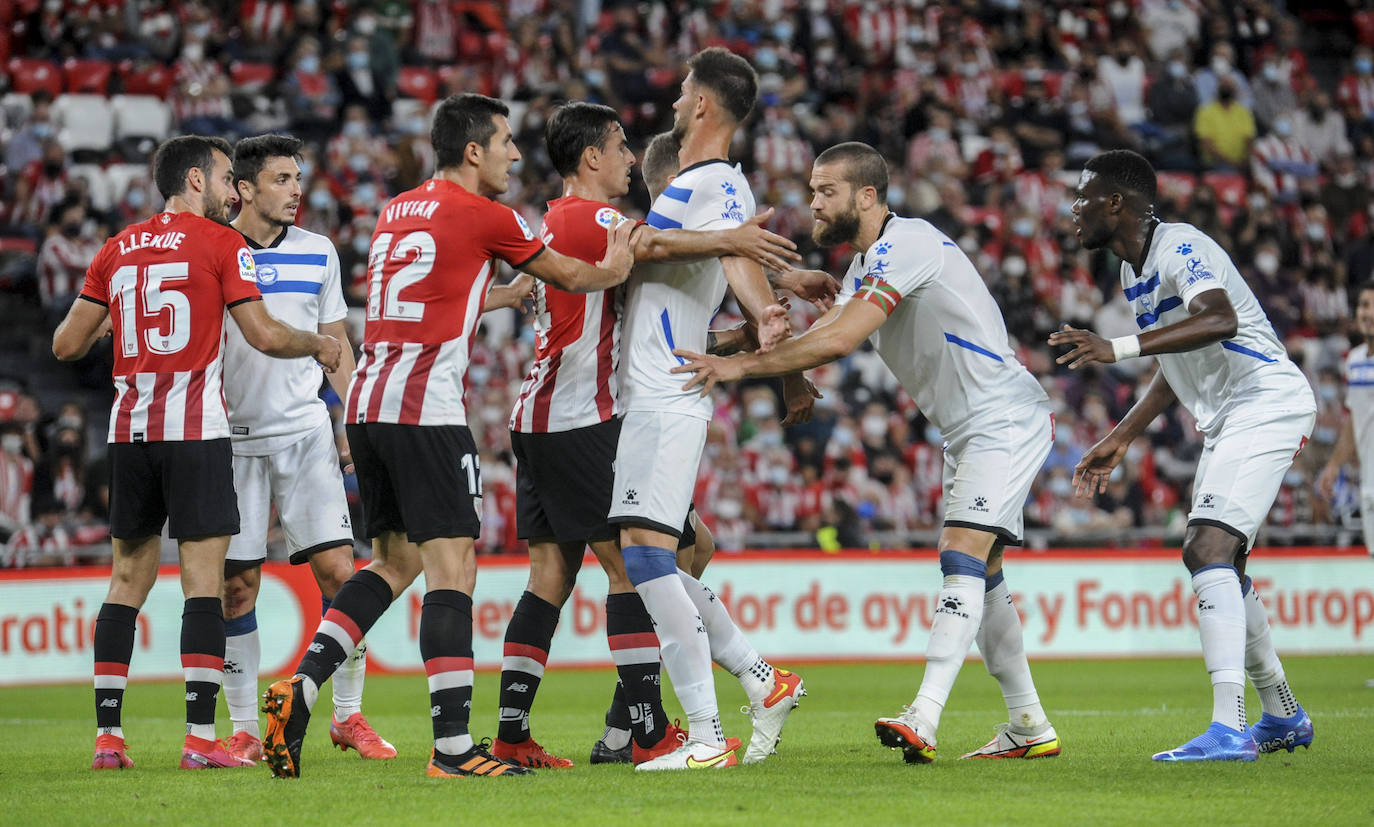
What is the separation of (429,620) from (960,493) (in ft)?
7.72

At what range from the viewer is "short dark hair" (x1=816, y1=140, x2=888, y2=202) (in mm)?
6883

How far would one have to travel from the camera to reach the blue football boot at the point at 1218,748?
6.54 m

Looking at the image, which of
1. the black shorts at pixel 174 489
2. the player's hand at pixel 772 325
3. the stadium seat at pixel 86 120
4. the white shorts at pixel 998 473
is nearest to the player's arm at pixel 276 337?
the black shorts at pixel 174 489

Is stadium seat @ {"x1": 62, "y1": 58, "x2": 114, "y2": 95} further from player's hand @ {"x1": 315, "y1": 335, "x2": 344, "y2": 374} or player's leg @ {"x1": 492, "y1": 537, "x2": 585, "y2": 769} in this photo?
player's leg @ {"x1": 492, "y1": 537, "x2": 585, "y2": 769}

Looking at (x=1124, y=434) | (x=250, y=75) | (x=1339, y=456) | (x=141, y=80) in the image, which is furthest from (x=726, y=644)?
(x=250, y=75)

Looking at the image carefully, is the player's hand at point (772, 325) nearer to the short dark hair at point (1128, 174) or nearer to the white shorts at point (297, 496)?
the short dark hair at point (1128, 174)

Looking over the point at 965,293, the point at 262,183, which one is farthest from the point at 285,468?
the point at 965,293

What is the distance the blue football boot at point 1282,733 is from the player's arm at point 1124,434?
1.33 m

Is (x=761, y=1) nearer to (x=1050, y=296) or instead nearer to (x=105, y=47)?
(x=1050, y=296)

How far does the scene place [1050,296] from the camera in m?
20.6

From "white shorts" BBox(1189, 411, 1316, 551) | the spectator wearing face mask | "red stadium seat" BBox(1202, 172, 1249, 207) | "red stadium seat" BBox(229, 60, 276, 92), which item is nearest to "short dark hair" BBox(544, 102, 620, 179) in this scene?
"white shorts" BBox(1189, 411, 1316, 551)

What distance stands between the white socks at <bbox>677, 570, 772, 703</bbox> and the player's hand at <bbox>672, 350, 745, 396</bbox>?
0.90 meters

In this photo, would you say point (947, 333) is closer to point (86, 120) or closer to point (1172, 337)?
point (1172, 337)

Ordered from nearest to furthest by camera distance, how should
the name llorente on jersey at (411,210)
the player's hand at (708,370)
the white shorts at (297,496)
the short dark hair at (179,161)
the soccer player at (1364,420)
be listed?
the name llorente on jersey at (411,210) → the player's hand at (708,370) → the short dark hair at (179,161) → the white shorts at (297,496) → the soccer player at (1364,420)
